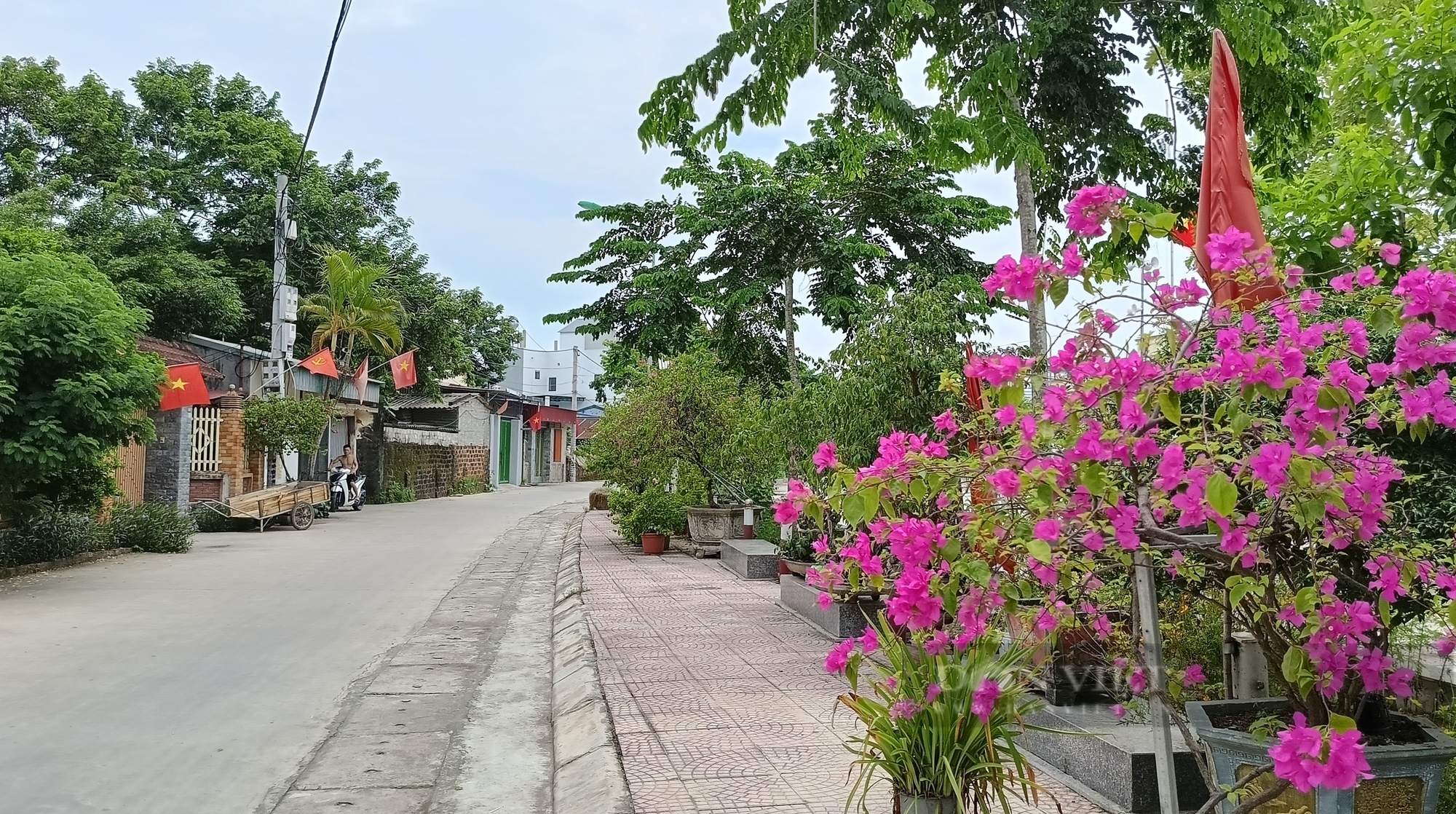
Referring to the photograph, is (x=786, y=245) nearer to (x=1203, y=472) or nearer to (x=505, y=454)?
(x=1203, y=472)

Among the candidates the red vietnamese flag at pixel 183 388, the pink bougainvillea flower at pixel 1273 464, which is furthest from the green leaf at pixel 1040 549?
the red vietnamese flag at pixel 183 388

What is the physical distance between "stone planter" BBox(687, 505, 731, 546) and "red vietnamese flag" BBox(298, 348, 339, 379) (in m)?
10.6

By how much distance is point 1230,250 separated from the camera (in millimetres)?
2693

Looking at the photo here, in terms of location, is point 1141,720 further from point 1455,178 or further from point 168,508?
point 168,508

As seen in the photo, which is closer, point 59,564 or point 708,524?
point 59,564

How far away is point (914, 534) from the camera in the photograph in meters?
2.70

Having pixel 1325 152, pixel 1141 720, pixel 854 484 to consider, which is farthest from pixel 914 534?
pixel 1325 152

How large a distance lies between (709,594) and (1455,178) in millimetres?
7451

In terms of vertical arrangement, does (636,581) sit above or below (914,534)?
below

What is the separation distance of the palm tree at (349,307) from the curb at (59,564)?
32.8 feet

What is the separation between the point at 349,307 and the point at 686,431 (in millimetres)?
12504

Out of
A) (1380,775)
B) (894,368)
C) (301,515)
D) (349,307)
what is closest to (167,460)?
(301,515)

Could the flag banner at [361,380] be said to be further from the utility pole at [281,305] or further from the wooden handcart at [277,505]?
the wooden handcart at [277,505]

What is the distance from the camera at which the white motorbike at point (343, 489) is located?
25.4m
